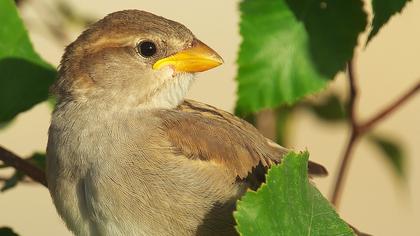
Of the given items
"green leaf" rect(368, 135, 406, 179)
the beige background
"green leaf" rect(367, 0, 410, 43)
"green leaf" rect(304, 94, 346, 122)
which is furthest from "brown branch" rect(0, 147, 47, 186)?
the beige background

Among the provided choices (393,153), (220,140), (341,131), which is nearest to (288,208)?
(220,140)

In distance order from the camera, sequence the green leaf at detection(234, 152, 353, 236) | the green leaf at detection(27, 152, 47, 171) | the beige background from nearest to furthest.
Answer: the green leaf at detection(234, 152, 353, 236) → the green leaf at detection(27, 152, 47, 171) → the beige background

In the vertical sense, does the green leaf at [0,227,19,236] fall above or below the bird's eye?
below

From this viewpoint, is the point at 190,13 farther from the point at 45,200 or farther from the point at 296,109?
the point at 296,109

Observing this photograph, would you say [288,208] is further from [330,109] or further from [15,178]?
[330,109]

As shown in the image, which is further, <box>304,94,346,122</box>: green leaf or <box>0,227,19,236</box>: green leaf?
<box>304,94,346,122</box>: green leaf

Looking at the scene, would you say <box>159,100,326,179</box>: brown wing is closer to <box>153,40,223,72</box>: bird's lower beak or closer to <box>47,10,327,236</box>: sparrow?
<box>47,10,327,236</box>: sparrow

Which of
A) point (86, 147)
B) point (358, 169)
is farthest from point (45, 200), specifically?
point (86, 147)

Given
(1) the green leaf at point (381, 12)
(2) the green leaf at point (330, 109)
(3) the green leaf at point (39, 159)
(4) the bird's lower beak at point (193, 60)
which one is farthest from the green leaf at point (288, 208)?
(2) the green leaf at point (330, 109)

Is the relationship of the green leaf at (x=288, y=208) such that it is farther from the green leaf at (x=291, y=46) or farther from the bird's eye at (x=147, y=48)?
the bird's eye at (x=147, y=48)
